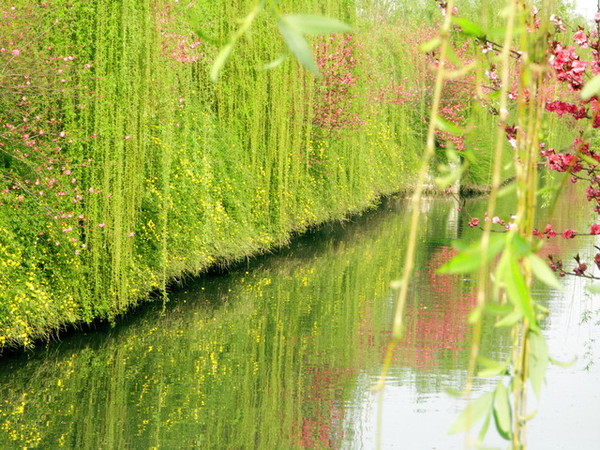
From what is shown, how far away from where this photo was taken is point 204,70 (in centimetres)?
1299

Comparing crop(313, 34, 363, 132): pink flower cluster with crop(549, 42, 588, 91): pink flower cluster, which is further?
crop(313, 34, 363, 132): pink flower cluster

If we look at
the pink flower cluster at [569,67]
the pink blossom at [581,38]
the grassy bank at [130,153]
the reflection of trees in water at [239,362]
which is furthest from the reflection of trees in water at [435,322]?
the pink flower cluster at [569,67]

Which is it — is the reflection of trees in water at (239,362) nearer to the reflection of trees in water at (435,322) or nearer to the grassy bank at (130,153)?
the reflection of trees in water at (435,322)

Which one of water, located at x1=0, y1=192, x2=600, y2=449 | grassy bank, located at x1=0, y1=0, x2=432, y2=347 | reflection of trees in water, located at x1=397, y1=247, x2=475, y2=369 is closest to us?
water, located at x1=0, y1=192, x2=600, y2=449

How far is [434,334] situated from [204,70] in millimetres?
4834

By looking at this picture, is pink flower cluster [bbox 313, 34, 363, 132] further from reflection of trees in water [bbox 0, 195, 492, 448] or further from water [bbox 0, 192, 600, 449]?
water [bbox 0, 192, 600, 449]

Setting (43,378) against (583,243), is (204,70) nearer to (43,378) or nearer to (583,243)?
(43,378)

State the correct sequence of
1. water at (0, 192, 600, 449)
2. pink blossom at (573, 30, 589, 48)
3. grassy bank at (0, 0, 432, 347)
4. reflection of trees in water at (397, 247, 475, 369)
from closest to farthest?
pink blossom at (573, 30, 589, 48)
water at (0, 192, 600, 449)
grassy bank at (0, 0, 432, 347)
reflection of trees in water at (397, 247, 475, 369)

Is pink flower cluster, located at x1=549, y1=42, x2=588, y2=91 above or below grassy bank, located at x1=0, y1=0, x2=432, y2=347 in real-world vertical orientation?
above

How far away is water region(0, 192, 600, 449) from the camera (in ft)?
23.1

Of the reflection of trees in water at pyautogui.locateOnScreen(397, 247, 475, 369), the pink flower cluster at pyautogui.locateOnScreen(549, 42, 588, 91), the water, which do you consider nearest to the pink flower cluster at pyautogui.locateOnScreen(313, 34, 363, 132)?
the reflection of trees in water at pyautogui.locateOnScreen(397, 247, 475, 369)

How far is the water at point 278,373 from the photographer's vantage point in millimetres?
7047

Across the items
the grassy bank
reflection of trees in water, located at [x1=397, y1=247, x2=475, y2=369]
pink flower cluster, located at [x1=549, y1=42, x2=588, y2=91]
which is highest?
pink flower cluster, located at [x1=549, y1=42, x2=588, y2=91]

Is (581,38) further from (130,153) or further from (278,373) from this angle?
(130,153)
